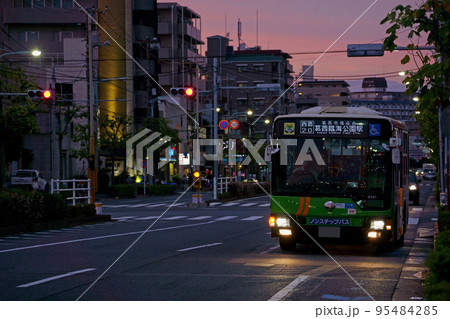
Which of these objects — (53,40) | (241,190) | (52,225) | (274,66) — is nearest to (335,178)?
(52,225)

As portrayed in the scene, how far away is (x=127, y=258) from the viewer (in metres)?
16.4

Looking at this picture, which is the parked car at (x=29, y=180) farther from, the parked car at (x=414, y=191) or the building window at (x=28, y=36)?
the parked car at (x=414, y=191)

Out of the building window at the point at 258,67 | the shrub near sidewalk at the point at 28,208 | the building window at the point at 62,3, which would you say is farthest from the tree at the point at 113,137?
the building window at the point at 258,67

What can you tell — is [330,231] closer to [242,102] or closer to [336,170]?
[336,170]

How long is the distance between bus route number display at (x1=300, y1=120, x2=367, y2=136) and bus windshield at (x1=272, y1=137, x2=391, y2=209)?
160 mm

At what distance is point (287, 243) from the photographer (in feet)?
60.8

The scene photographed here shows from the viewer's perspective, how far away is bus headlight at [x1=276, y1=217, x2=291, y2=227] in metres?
17.8

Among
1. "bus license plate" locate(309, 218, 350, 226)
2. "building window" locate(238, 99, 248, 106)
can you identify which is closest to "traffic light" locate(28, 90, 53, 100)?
"bus license plate" locate(309, 218, 350, 226)

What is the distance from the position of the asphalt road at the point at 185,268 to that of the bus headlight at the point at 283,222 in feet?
2.31

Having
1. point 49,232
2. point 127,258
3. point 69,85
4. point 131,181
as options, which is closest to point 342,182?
point 127,258

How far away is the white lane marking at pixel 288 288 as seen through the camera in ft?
34.8

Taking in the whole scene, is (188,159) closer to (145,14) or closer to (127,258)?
(145,14)

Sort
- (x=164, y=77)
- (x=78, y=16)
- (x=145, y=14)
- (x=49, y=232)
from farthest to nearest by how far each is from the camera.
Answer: (x=164, y=77)
(x=145, y=14)
(x=78, y=16)
(x=49, y=232)

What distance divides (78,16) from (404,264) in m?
65.7
